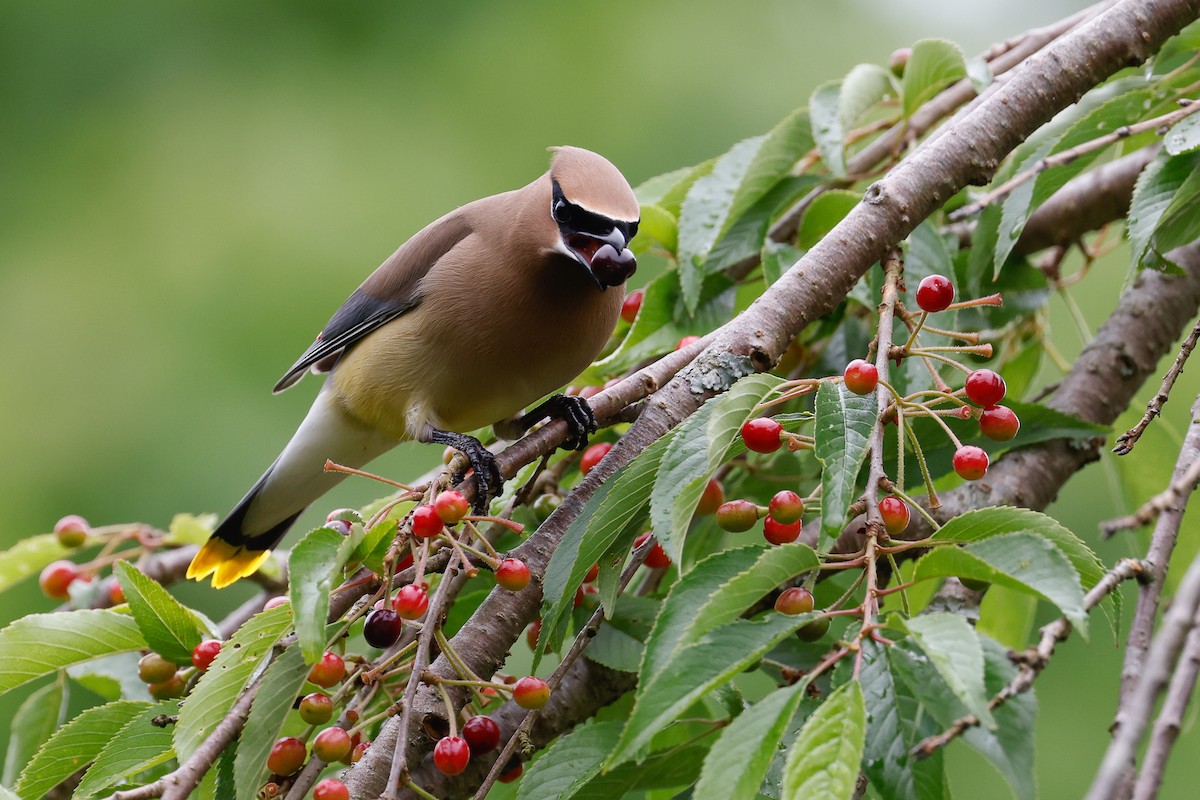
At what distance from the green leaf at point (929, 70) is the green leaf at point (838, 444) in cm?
139

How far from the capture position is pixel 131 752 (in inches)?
91.7

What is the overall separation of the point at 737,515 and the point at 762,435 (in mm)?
211

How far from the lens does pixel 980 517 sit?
67.8 inches

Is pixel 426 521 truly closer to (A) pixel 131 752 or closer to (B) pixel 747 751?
(A) pixel 131 752

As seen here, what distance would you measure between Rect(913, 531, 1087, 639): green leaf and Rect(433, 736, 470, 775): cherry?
838 millimetres

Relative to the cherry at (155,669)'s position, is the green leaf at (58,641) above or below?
above

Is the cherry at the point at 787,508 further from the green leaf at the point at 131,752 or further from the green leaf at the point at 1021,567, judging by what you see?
the green leaf at the point at 131,752

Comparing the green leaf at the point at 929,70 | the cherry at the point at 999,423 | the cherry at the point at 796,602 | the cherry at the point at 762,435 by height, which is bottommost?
the cherry at the point at 796,602

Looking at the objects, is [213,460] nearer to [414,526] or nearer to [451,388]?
[451,388]

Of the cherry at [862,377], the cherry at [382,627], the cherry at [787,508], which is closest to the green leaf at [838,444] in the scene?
the cherry at [862,377]

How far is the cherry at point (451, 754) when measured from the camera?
211 cm

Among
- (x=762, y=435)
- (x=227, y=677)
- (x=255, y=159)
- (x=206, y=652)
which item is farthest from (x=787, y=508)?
(x=255, y=159)

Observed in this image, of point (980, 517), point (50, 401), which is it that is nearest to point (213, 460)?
point (50, 401)

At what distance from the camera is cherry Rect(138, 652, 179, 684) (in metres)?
2.69
